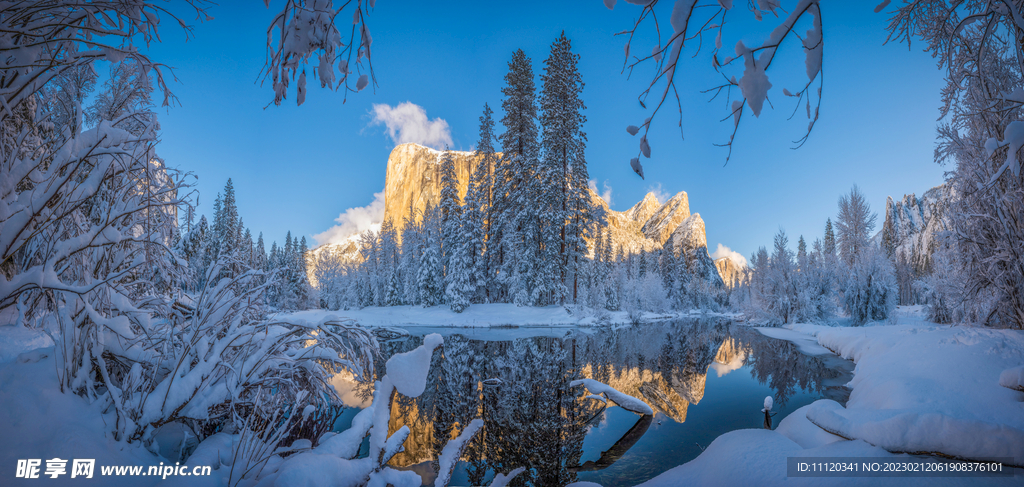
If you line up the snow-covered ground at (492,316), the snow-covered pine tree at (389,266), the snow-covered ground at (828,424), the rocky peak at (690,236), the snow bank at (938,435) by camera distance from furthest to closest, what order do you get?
the rocky peak at (690,236)
the snow-covered pine tree at (389,266)
the snow-covered ground at (492,316)
the snow bank at (938,435)
the snow-covered ground at (828,424)

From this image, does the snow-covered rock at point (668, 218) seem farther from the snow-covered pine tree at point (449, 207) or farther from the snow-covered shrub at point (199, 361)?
the snow-covered shrub at point (199, 361)

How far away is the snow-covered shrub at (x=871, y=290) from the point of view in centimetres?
2020

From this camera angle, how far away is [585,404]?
7160 millimetres

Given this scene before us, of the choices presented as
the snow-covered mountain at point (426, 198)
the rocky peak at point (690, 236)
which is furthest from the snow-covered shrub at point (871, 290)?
the snow-covered mountain at point (426, 198)

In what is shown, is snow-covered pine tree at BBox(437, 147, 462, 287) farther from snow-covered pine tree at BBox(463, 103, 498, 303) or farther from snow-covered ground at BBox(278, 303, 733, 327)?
snow-covered ground at BBox(278, 303, 733, 327)


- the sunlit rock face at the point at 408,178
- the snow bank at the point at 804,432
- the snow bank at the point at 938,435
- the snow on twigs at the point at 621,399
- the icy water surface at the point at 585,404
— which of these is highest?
the sunlit rock face at the point at 408,178

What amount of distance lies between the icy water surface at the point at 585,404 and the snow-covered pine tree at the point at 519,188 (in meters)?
8.79

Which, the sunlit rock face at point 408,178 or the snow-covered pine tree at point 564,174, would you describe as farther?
the sunlit rock face at point 408,178

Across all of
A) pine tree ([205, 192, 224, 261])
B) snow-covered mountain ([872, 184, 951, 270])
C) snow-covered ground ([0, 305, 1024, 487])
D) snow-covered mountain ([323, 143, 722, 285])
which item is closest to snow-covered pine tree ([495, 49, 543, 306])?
snow-covered ground ([0, 305, 1024, 487])

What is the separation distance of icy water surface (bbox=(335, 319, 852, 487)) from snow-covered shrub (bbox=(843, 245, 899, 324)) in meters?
11.8

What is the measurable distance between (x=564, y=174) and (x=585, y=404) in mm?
17282

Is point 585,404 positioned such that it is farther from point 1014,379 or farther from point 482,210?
point 482,210

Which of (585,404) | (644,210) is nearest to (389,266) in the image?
(585,404)

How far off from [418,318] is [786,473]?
22.2 m
